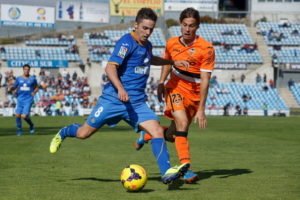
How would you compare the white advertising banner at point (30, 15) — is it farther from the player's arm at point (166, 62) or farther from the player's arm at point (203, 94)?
the player's arm at point (203, 94)

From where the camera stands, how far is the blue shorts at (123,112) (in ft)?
27.0

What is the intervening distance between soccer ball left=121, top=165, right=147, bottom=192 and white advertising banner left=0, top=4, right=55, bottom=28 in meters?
59.6

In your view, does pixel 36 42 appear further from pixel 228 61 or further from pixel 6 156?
pixel 6 156

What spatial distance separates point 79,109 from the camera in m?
47.0

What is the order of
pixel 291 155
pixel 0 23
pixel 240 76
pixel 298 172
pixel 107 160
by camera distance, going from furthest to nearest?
pixel 0 23, pixel 240 76, pixel 291 155, pixel 107 160, pixel 298 172

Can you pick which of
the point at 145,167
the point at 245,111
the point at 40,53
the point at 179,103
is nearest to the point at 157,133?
the point at 179,103

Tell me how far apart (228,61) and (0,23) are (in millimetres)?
25844

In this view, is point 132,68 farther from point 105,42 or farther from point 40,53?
point 105,42

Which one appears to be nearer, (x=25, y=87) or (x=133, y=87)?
(x=133, y=87)

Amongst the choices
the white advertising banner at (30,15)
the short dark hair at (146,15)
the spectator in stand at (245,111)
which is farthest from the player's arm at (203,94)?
the white advertising banner at (30,15)

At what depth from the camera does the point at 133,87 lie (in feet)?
27.1

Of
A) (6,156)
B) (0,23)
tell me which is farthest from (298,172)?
(0,23)

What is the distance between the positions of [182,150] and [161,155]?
77 cm

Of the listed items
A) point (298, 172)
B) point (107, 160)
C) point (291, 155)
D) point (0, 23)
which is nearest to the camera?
point (298, 172)
